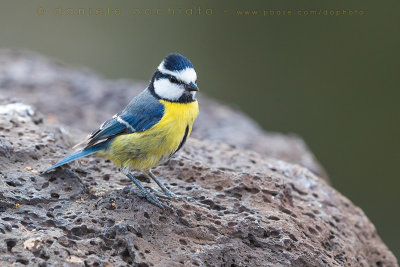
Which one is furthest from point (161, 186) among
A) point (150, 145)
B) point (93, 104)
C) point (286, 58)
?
point (286, 58)

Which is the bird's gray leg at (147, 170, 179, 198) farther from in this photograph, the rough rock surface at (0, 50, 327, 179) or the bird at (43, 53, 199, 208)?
the rough rock surface at (0, 50, 327, 179)

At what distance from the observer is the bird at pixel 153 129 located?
3.19 meters

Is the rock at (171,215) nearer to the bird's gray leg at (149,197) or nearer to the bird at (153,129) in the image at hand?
the bird's gray leg at (149,197)

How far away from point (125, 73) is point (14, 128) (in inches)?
239

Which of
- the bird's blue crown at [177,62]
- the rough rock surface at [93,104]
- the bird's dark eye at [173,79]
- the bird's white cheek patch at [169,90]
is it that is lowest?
the rough rock surface at [93,104]

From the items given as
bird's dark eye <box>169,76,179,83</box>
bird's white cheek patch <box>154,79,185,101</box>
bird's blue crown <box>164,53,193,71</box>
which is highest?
bird's blue crown <box>164,53,193,71</box>

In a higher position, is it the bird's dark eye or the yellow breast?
the bird's dark eye

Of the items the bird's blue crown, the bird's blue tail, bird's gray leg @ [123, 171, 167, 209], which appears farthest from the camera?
the bird's blue crown

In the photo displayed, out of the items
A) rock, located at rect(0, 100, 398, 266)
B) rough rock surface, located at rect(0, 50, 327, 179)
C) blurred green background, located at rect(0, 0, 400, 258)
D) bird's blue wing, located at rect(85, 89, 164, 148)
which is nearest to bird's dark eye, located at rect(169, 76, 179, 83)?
bird's blue wing, located at rect(85, 89, 164, 148)

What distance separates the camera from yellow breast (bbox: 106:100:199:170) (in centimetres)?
318

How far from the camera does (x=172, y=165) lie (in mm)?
3465

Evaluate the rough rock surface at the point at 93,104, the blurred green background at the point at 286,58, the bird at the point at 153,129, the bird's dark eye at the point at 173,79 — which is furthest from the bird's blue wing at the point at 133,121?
the blurred green background at the point at 286,58

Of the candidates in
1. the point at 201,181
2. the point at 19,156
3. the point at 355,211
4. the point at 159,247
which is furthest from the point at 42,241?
the point at 355,211

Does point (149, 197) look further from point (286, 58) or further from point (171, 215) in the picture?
point (286, 58)
